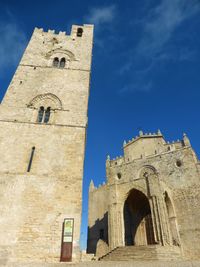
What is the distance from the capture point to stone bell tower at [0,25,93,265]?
7.73 m

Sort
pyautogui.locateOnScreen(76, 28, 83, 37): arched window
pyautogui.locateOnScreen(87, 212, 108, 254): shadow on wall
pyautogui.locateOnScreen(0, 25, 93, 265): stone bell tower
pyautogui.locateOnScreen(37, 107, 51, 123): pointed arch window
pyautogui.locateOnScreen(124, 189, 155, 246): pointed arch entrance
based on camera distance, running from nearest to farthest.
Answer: pyautogui.locateOnScreen(0, 25, 93, 265): stone bell tower, pyautogui.locateOnScreen(37, 107, 51, 123): pointed arch window, pyautogui.locateOnScreen(76, 28, 83, 37): arched window, pyautogui.locateOnScreen(124, 189, 155, 246): pointed arch entrance, pyautogui.locateOnScreen(87, 212, 108, 254): shadow on wall

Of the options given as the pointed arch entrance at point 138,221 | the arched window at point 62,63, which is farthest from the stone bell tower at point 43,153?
the pointed arch entrance at point 138,221

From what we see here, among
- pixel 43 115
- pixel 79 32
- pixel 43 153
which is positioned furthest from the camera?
pixel 79 32

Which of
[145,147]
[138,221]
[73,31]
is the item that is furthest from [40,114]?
[145,147]

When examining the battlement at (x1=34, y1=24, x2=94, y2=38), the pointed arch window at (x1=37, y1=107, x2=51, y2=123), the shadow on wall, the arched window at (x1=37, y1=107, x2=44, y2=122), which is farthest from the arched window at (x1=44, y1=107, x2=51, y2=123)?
the shadow on wall

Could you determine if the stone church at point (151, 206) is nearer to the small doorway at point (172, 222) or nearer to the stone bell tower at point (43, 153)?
the small doorway at point (172, 222)

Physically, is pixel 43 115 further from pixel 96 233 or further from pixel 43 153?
pixel 96 233

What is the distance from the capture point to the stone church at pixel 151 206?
1438cm

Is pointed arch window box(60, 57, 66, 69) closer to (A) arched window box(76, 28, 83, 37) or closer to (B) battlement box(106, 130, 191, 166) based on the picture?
(A) arched window box(76, 28, 83, 37)

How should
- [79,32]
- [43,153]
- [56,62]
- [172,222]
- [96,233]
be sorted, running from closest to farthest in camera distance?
[43,153], [56,62], [79,32], [172,222], [96,233]

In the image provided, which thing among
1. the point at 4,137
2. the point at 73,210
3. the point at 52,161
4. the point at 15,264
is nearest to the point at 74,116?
the point at 52,161

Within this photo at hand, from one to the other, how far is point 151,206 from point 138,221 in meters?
5.00

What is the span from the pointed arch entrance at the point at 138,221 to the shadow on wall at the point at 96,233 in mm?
4544

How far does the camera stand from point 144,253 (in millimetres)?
11867
